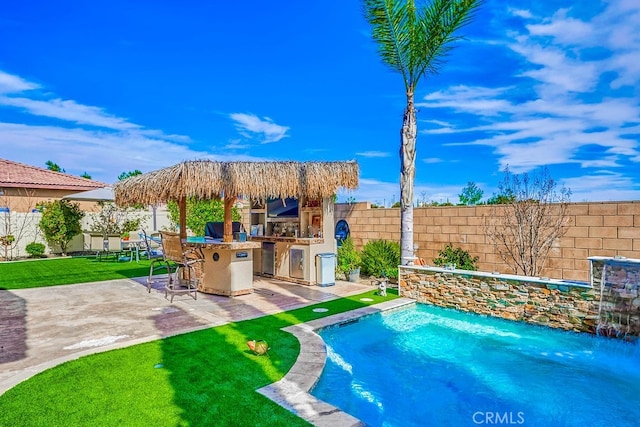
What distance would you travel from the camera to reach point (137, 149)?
2208 centimetres

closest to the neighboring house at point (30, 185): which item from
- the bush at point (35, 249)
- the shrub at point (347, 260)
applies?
the bush at point (35, 249)

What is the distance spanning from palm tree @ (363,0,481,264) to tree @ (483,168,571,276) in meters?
2.28

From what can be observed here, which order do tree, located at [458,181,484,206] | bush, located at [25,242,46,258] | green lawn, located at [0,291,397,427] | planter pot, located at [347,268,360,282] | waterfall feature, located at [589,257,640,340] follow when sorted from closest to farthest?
green lawn, located at [0,291,397,427] → waterfall feature, located at [589,257,640,340] → planter pot, located at [347,268,360,282] → tree, located at [458,181,484,206] → bush, located at [25,242,46,258]

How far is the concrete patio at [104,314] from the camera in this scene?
206 inches

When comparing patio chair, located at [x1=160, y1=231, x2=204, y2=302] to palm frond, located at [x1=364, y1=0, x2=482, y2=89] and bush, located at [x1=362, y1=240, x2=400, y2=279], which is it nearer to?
bush, located at [x1=362, y1=240, x2=400, y2=279]

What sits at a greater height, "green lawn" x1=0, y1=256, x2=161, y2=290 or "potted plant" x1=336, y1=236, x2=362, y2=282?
"potted plant" x1=336, y1=236, x2=362, y2=282

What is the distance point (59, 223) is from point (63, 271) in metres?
5.48

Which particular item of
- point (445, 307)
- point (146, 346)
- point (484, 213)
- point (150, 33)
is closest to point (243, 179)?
point (146, 346)

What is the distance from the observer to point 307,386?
13.5 feet

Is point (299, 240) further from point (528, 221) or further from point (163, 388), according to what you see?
point (163, 388)

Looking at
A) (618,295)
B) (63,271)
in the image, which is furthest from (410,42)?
(63,271)

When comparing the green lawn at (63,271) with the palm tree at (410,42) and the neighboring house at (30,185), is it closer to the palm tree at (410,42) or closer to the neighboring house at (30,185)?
the neighboring house at (30,185)

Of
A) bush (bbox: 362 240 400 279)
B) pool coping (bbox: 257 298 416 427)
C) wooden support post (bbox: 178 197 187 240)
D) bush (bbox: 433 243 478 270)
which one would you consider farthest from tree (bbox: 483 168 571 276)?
wooden support post (bbox: 178 197 187 240)

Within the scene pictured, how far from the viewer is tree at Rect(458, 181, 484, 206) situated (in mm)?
15726
